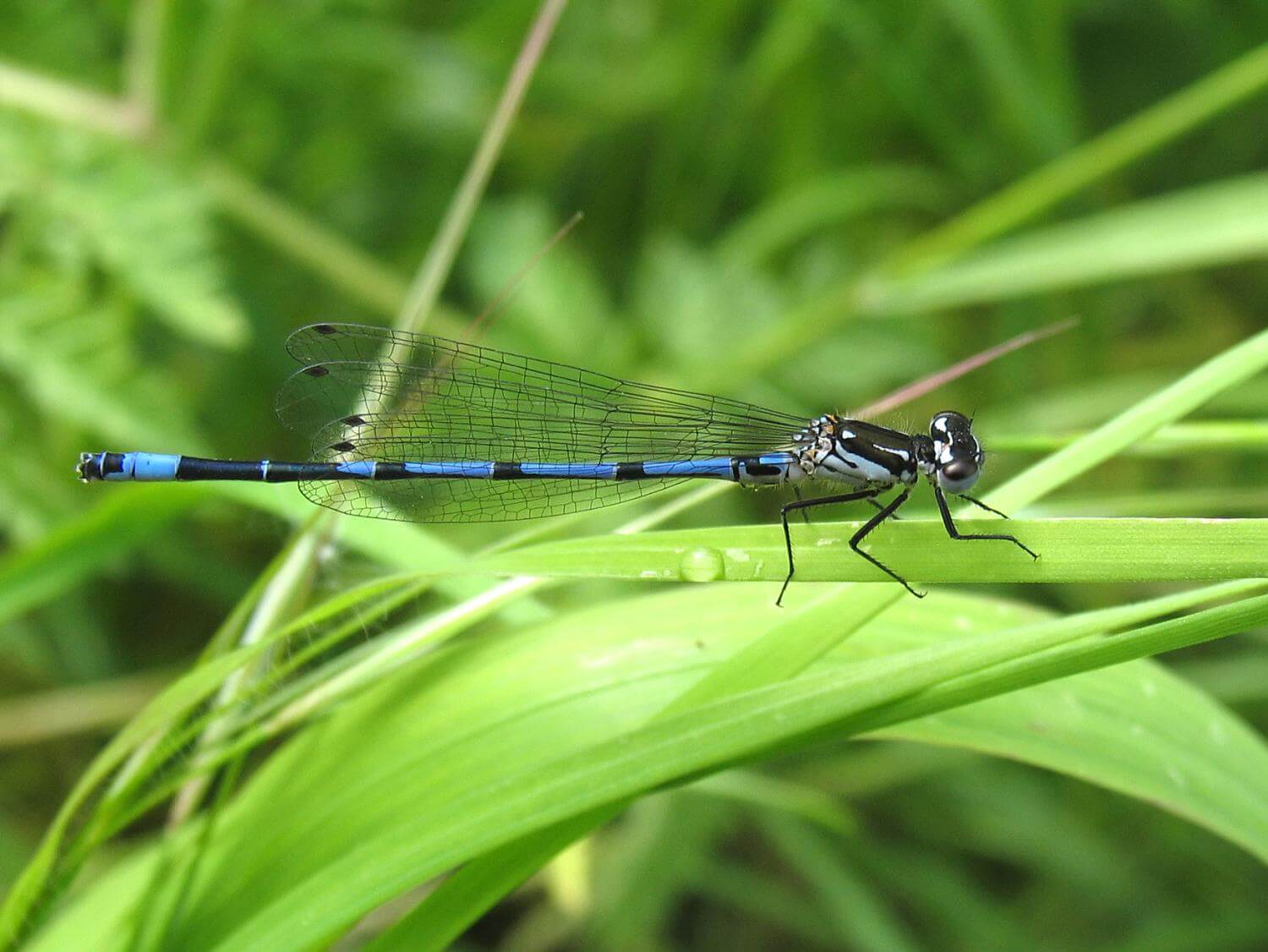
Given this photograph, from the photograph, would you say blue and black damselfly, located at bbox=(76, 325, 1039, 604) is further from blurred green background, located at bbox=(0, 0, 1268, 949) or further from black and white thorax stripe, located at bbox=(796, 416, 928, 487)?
blurred green background, located at bbox=(0, 0, 1268, 949)

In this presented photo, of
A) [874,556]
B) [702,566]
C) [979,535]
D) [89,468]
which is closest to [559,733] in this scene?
[702,566]

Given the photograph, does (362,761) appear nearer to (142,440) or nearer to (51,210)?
(142,440)

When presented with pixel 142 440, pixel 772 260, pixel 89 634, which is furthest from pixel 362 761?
pixel 772 260

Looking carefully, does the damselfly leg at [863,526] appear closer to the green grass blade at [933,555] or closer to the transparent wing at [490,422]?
the green grass blade at [933,555]

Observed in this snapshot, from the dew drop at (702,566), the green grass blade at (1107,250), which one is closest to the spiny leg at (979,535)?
the dew drop at (702,566)

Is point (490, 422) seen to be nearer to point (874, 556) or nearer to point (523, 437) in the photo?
point (523, 437)

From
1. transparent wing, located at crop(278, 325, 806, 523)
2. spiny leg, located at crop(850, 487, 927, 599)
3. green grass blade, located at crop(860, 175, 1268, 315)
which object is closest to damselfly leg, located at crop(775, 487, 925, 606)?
spiny leg, located at crop(850, 487, 927, 599)
